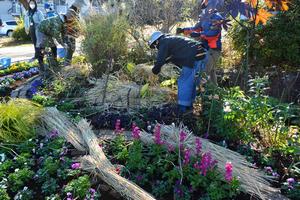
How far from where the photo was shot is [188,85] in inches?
170

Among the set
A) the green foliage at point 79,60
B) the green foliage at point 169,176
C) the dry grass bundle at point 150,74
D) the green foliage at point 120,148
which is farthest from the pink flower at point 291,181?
the green foliage at point 79,60

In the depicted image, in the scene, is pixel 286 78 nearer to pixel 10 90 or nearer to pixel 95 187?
pixel 95 187

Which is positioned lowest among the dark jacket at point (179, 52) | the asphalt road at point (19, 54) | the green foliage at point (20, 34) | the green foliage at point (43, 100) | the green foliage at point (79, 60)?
the asphalt road at point (19, 54)

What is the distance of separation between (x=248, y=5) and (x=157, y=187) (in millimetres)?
2041

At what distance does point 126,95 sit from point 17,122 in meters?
1.53

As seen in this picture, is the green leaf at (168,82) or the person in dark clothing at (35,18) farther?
the person in dark clothing at (35,18)

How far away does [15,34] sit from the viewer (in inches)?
809

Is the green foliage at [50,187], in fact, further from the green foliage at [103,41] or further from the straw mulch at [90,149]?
the green foliage at [103,41]

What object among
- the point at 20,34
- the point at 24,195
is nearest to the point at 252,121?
the point at 24,195

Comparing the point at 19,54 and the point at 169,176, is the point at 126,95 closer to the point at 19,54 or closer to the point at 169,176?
the point at 169,176

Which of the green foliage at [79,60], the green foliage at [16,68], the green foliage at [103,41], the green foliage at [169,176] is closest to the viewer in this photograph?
the green foliage at [169,176]

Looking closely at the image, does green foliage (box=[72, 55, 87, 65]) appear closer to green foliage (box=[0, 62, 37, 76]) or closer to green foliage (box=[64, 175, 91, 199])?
green foliage (box=[0, 62, 37, 76])

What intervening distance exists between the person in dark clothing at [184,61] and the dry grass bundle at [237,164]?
3.01ft

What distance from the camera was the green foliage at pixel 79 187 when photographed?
2792mm
